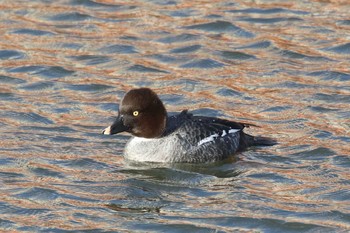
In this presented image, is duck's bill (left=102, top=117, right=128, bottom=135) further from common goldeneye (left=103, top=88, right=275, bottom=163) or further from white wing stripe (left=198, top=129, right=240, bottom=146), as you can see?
white wing stripe (left=198, top=129, right=240, bottom=146)

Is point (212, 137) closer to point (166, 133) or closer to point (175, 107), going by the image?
point (166, 133)

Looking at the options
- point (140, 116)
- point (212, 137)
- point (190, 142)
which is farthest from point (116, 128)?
point (212, 137)

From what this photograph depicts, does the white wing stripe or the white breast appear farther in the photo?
the white wing stripe

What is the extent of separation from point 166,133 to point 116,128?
737 mm

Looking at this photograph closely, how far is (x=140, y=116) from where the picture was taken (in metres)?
13.7

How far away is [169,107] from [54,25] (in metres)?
3.86

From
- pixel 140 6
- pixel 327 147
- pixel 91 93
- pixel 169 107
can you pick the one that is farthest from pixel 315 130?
pixel 140 6

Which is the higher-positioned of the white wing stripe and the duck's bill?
the duck's bill

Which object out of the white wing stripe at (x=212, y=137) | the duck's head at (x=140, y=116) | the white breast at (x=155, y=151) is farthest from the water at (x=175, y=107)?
the duck's head at (x=140, y=116)

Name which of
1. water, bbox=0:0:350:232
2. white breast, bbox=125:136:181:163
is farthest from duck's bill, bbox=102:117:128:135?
water, bbox=0:0:350:232

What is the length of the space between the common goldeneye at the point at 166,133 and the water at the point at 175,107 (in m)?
0.17

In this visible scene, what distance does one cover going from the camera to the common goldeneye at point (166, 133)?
1362 centimetres

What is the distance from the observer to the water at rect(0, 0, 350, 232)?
12.0 m

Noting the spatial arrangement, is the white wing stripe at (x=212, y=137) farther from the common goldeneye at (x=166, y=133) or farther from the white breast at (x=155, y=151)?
the white breast at (x=155, y=151)
